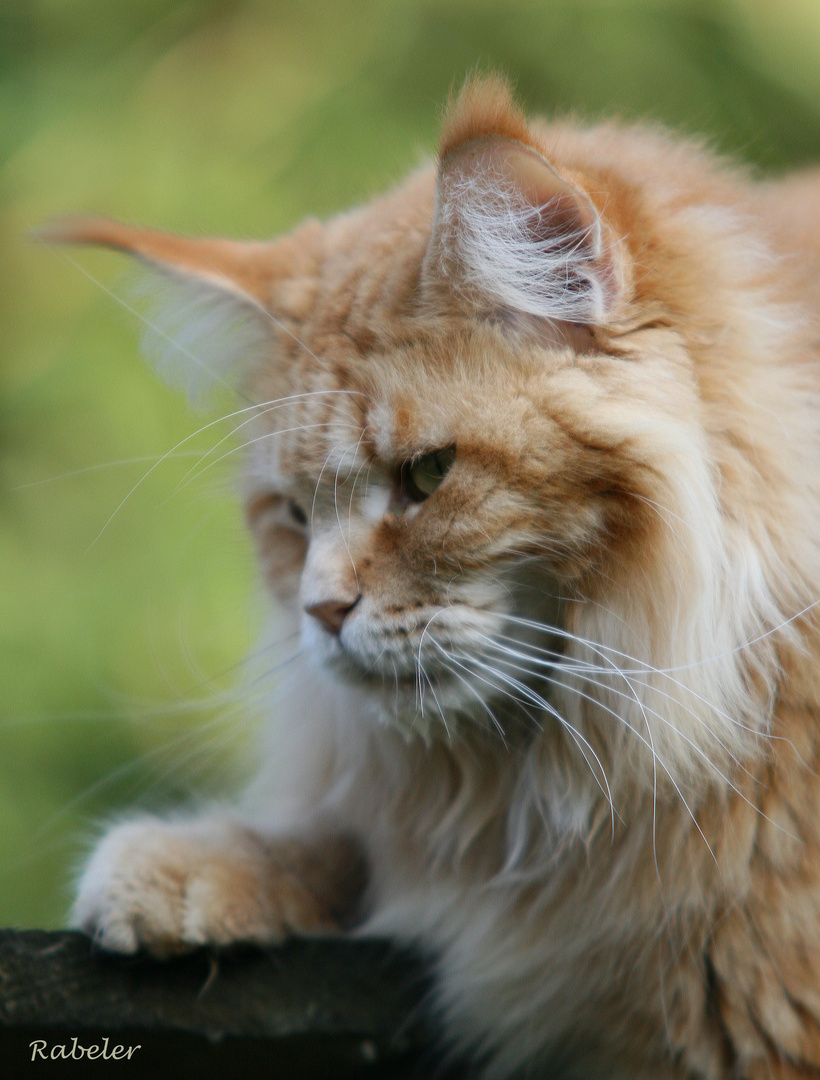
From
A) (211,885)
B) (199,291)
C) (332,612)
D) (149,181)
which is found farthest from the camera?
(149,181)

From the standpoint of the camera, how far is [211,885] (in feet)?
3.41

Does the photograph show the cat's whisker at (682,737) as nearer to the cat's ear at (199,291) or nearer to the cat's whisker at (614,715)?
the cat's whisker at (614,715)

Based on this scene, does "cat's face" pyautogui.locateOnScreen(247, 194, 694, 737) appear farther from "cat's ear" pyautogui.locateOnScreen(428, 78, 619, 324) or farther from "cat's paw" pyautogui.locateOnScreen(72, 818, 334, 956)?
"cat's paw" pyautogui.locateOnScreen(72, 818, 334, 956)

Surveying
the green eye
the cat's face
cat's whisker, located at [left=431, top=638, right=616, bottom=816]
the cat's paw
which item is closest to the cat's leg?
the cat's paw

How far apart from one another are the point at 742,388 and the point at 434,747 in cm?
53

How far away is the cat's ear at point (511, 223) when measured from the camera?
78 centimetres

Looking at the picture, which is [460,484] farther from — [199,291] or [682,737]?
[199,291]

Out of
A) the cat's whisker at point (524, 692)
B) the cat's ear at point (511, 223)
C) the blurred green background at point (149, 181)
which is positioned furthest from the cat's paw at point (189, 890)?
the cat's ear at point (511, 223)

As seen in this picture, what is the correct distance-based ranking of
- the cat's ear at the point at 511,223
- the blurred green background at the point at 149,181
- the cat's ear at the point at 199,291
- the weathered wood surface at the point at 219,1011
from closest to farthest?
the cat's ear at the point at 511,223 < the weathered wood surface at the point at 219,1011 < the cat's ear at the point at 199,291 < the blurred green background at the point at 149,181

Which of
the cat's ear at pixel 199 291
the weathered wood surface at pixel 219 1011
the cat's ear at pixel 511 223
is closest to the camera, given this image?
the cat's ear at pixel 511 223

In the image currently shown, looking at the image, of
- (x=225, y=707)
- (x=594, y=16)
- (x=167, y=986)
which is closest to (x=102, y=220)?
(x=225, y=707)

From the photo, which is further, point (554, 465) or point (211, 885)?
point (211, 885)

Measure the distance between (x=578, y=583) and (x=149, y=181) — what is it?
1591 millimetres

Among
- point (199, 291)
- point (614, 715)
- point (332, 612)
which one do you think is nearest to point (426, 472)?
point (332, 612)
